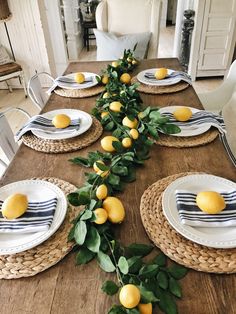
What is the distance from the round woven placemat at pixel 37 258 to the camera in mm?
620

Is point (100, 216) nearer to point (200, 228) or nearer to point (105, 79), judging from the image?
point (200, 228)

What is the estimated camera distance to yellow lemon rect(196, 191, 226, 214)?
0.70 metres

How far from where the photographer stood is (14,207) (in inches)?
28.0

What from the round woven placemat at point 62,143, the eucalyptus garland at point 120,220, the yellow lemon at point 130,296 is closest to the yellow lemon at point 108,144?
the eucalyptus garland at point 120,220

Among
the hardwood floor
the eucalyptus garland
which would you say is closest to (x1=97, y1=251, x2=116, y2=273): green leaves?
the eucalyptus garland

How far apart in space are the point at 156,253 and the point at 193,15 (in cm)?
359

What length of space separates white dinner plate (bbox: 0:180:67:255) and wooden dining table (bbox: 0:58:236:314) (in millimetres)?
71

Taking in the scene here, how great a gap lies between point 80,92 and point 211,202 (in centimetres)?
103

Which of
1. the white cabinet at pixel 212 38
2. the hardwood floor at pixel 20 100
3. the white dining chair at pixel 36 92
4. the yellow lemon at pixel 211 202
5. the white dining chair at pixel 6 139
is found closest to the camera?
the yellow lemon at pixel 211 202

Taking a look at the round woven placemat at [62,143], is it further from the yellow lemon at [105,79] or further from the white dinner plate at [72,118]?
the yellow lemon at [105,79]

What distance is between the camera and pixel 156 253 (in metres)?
0.66

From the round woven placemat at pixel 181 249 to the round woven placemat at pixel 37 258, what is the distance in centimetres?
21

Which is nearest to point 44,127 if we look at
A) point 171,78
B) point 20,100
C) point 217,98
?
point 171,78

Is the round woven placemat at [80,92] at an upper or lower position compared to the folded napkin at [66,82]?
lower
